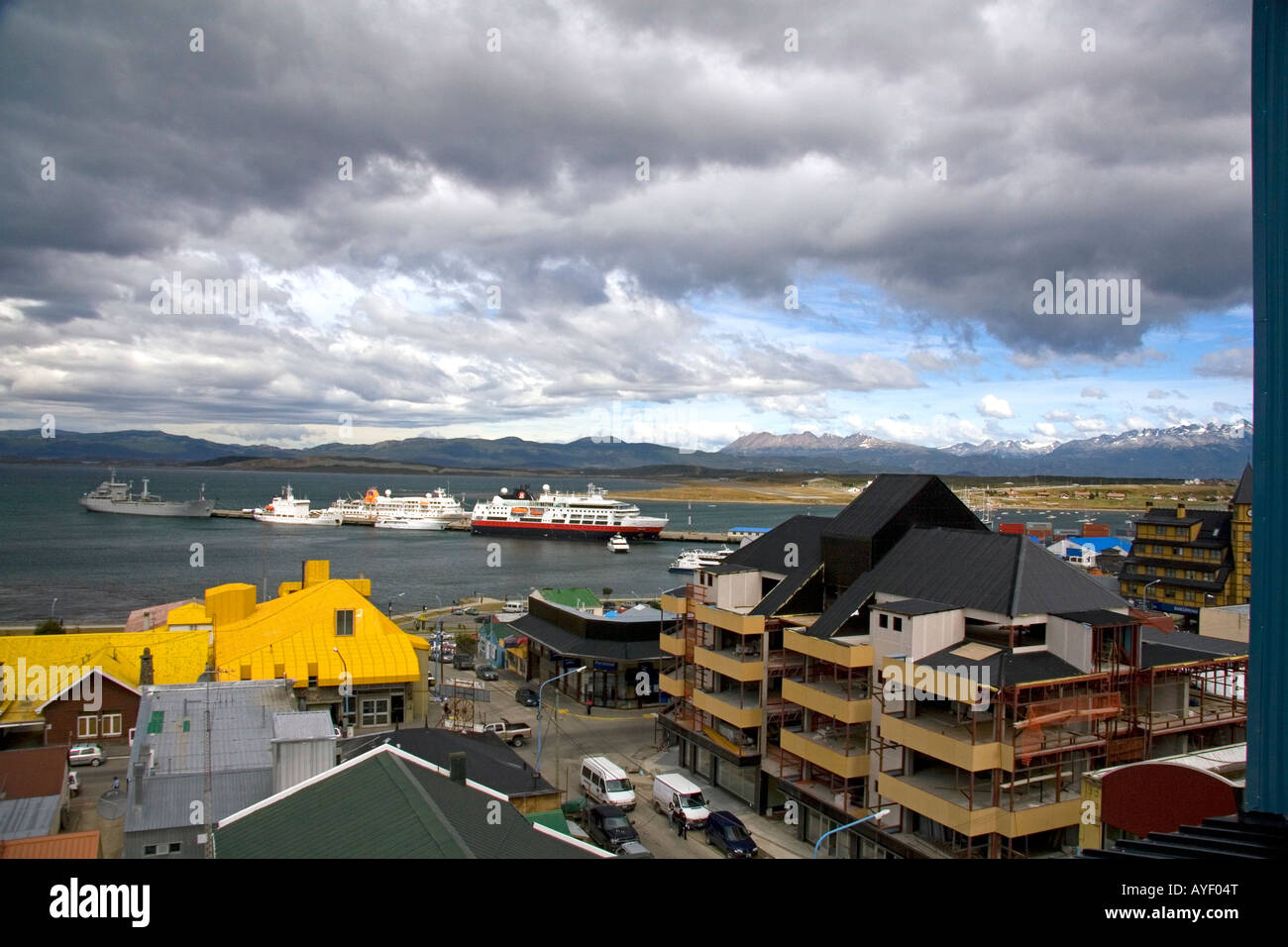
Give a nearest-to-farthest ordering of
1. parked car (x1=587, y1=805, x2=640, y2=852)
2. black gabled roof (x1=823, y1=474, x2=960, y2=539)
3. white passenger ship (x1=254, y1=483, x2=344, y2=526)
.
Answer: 1. parked car (x1=587, y1=805, x2=640, y2=852)
2. black gabled roof (x1=823, y1=474, x2=960, y2=539)
3. white passenger ship (x1=254, y1=483, x2=344, y2=526)

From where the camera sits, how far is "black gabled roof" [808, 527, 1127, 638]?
15633mm

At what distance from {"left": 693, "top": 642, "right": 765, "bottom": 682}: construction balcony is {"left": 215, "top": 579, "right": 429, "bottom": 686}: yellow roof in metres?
7.92

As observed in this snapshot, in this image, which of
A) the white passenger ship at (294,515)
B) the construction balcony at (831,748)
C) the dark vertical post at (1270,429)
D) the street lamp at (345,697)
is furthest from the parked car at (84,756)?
the white passenger ship at (294,515)

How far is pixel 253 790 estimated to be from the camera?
539 inches

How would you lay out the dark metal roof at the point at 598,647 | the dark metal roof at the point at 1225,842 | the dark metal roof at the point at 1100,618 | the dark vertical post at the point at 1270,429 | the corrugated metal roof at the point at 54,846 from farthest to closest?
the dark metal roof at the point at 598,647, the dark metal roof at the point at 1100,618, the corrugated metal roof at the point at 54,846, the dark vertical post at the point at 1270,429, the dark metal roof at the point at 1225,842

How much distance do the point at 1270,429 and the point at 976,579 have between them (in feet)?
42.1

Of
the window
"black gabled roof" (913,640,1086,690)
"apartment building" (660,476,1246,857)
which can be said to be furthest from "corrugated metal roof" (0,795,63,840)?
"black gabled roof" (913,640,1086,690)

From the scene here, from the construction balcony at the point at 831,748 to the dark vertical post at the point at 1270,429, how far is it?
12.1 metres

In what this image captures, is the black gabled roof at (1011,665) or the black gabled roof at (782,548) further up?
the black gabled roof at (782,548)

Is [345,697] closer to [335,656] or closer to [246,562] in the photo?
[335,656]

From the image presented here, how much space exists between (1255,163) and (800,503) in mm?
191429

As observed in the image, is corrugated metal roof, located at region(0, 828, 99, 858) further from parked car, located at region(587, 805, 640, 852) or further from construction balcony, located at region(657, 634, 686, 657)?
construction balcony, located at region(657, 634, 686, 657)

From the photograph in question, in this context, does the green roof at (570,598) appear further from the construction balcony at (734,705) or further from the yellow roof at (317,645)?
the construction balcony at (734,705)

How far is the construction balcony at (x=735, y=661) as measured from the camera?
19141mm
